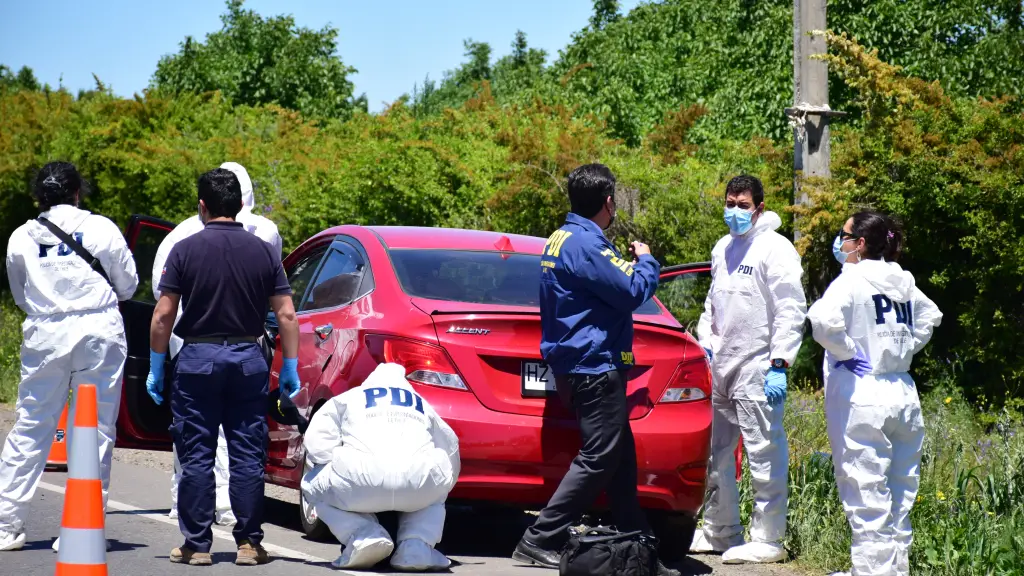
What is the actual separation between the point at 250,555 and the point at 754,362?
2.72 metres

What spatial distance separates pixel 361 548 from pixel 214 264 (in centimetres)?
151

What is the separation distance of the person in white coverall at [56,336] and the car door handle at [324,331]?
1008 millimetres

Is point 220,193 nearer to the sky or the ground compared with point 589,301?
nearer to the sky

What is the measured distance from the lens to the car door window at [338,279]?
673 centimetres

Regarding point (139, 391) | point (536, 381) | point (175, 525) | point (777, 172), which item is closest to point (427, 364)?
point (536, 381)

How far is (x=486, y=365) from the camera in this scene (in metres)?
6.04

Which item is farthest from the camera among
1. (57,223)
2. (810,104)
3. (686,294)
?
(686,294)

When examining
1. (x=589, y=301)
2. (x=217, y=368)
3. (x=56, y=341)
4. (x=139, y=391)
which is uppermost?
(x=589, y=301)

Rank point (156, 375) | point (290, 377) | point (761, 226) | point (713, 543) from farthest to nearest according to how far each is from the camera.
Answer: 1. point (713, 543)
2. point (761, 226)
3. point (156, 375)
4. point (290, 377)

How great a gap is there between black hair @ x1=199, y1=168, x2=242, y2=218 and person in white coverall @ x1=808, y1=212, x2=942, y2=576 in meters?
2.81

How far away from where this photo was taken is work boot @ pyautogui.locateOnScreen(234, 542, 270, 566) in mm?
5930

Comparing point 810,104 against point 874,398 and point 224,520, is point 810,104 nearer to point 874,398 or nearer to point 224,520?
point 874,398

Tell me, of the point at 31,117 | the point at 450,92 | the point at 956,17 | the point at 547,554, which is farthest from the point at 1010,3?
the point at 450,92

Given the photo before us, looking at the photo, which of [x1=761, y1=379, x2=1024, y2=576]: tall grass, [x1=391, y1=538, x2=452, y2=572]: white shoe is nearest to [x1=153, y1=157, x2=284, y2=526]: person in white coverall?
[x1=391, y1=538, x2=452, y2=572]: white shoe
